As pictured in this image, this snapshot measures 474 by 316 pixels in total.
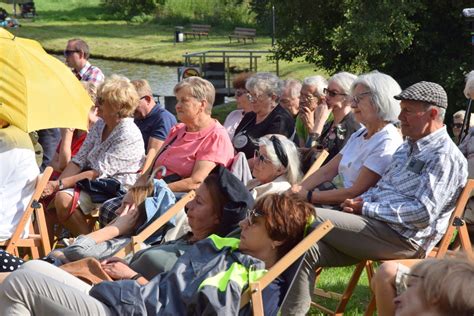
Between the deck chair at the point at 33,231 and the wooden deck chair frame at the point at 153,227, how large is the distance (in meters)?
1.02

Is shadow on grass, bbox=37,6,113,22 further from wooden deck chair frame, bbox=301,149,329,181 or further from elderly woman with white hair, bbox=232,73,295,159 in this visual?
wooden deck chair frame, bbox=301,149,329,181

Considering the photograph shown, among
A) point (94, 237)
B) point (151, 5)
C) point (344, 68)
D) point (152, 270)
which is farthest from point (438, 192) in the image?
point (151, 5)

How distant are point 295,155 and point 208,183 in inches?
49.6

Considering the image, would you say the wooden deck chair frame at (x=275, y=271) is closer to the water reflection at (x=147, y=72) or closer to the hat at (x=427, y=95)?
the hat at (x=427, y=95)

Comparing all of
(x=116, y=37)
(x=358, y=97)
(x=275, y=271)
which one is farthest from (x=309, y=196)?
(x=116, y=37)

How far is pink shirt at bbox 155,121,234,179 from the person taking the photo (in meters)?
6.62

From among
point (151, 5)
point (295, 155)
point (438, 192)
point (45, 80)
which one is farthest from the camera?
point (151, 5)

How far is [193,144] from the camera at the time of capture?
6.74 metres

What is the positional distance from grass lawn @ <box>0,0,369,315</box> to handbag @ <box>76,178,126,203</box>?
1288cm

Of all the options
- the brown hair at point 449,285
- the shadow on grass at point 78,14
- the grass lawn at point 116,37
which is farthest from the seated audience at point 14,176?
the shadow on grass at point 78,14

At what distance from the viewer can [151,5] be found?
193 ft

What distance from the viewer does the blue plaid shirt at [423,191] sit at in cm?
496

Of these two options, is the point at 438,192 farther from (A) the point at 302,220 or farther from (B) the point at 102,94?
(B) the point at 102,94

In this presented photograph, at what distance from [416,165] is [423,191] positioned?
17cm
